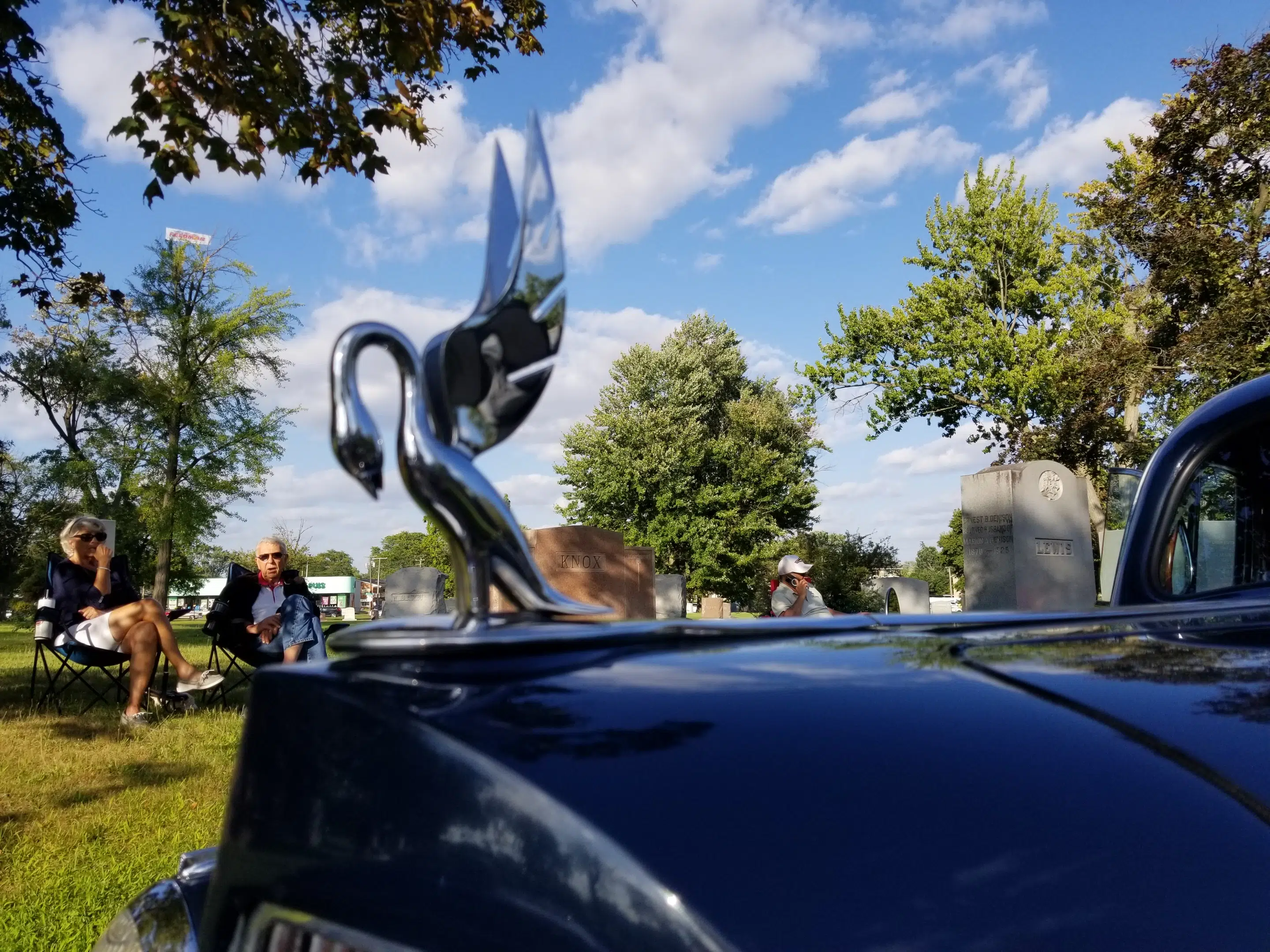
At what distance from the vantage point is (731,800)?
20.9 inches

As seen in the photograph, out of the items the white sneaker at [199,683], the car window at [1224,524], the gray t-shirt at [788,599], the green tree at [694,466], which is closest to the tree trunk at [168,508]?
the green tree at [694,466]

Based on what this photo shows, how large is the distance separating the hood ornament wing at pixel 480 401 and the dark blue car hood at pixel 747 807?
0.49 feet

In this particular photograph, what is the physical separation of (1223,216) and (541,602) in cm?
2210

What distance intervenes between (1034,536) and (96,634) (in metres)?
12.2

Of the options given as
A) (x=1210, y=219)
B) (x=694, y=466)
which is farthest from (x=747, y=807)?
(x=694, y=466)

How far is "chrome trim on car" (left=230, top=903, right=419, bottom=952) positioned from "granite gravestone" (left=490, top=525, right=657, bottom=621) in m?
12.9

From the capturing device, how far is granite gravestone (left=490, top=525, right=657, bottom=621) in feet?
45.5

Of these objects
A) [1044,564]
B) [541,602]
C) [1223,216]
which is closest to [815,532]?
[1223,216]

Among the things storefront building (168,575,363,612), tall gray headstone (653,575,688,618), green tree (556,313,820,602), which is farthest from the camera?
storefront building (168,575,363,612)

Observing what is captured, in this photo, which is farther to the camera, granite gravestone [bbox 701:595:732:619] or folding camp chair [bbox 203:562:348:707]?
granite gravestone [bbox 701:595:732:619]

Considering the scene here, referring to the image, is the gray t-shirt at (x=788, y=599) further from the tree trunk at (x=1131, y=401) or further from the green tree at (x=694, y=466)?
the green tree at (x=694, y=466)

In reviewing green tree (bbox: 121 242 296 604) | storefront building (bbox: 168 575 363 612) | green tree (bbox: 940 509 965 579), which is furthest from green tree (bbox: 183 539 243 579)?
green tree (bbox: 940 509 965 579)

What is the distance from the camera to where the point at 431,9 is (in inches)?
197

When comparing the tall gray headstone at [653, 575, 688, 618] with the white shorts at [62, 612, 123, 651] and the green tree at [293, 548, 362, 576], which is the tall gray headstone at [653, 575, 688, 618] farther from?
the green tree at [293, 548, 362, 576]
